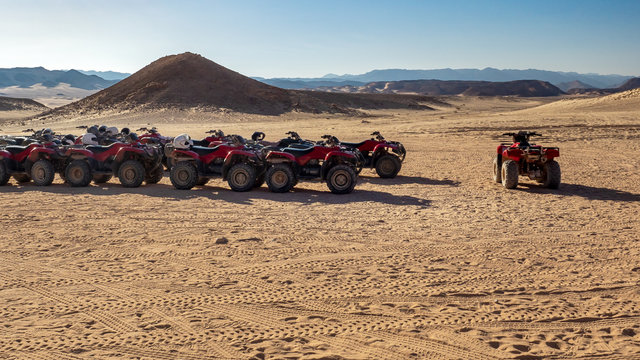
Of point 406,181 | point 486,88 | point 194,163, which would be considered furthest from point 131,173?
point 486,88

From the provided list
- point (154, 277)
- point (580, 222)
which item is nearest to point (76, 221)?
point (154, 277)

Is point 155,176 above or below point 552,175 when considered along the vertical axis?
below

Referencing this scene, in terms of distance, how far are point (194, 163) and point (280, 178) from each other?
2048mm

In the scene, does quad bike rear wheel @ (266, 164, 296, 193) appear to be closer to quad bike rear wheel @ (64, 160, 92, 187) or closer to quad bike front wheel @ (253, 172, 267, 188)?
quad bike front wheel @ (253, 172, 267, 188)

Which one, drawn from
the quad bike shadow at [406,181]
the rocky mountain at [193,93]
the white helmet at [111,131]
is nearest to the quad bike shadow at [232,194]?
the quad bike shadow at [406,181]

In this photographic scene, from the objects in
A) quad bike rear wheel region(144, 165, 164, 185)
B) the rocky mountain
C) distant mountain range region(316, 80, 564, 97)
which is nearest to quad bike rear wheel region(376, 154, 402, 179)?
quad bike rear wheel region(144, 165, 164, 185)

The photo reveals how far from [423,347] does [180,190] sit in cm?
880

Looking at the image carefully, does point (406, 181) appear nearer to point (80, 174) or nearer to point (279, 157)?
point (279, 157)

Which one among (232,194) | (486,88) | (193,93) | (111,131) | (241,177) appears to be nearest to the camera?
(232,194)

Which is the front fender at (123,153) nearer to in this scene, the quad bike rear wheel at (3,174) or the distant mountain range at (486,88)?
the quad bike rear wheel at (3,174)

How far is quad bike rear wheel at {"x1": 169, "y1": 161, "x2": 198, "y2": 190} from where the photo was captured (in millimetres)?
12469

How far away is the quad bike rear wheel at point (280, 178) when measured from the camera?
12.0 m

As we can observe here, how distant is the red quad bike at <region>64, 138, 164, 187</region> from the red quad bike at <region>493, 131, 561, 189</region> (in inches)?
313

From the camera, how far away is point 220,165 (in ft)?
41.5
